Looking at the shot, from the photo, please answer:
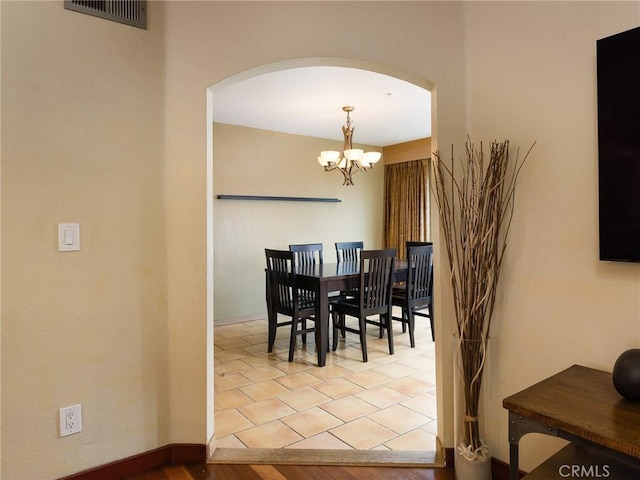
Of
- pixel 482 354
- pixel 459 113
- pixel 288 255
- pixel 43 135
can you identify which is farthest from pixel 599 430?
pixel 288 255

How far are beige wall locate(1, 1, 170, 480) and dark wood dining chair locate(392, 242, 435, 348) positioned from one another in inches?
102

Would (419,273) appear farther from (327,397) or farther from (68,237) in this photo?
(68,237)

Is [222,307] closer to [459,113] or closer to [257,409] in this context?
[257,409]

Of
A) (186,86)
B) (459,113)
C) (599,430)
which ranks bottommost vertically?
(599,430)

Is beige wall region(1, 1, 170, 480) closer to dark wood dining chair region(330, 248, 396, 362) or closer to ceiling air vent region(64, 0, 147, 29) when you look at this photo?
ceiling air vent region(64, 0, 147, 29)

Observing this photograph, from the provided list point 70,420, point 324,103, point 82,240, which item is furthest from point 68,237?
point 324,103

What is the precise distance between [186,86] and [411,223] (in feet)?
15.6

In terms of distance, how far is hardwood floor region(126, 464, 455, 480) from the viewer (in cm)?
192

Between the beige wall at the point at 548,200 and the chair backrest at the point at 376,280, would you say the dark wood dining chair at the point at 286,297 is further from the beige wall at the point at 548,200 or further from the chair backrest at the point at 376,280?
the beige wall at the point at 548,200

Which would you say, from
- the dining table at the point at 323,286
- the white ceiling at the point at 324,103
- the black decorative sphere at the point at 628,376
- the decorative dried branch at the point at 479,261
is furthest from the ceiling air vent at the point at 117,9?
the black decorative sphere at the point at 628,376

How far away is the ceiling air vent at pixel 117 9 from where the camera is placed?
1.79 m

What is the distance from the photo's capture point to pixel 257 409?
8.80ft

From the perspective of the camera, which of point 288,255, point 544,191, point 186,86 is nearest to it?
point 544,191

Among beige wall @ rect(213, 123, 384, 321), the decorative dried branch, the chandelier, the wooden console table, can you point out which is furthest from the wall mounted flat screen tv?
beige wall @ rect(213, 123, 384, 321)
